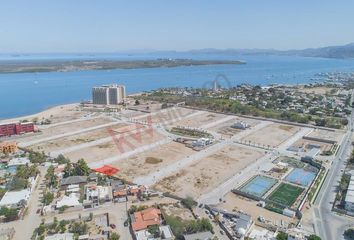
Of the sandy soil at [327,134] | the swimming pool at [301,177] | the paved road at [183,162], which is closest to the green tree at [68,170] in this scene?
the paved road at [183,162]

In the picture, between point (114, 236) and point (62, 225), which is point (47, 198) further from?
point (114, 236)

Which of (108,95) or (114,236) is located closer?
(114,236)

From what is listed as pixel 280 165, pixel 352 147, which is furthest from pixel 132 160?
pixel 352 147

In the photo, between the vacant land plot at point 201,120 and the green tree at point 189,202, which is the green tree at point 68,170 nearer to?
the green tree at point 189,202

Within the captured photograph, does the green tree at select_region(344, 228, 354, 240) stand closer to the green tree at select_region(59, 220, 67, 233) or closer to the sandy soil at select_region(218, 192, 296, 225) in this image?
the sandy soil at select_region(218, 192, 296, 225)

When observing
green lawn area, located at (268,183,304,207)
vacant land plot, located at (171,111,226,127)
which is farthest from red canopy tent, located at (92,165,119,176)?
vacant land plot, located at (171,111,226,127)

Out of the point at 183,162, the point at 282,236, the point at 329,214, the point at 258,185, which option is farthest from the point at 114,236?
the point at 183,162

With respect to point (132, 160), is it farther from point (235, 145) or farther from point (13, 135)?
point (13, 135)
